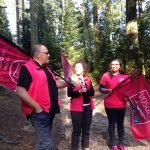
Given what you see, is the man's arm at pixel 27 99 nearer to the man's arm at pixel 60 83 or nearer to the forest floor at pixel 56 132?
the man's arm at pixel 60 83

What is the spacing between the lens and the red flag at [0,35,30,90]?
591 centimetres

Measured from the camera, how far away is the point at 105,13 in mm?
45375

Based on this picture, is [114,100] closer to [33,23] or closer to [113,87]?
[113,87]

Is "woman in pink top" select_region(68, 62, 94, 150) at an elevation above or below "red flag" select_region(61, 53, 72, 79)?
below

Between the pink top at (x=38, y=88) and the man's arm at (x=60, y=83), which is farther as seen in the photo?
the man's arm at (x=60, y=83)

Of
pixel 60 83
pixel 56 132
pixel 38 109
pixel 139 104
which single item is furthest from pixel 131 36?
pixel 38 109

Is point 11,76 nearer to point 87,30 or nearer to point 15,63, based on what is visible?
point 15,63

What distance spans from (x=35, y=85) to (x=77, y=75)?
1.77 m

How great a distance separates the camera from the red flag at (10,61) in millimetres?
5905

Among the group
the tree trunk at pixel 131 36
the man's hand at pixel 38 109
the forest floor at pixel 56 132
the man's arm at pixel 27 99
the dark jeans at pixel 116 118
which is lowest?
the forest floor at pixel 56 132

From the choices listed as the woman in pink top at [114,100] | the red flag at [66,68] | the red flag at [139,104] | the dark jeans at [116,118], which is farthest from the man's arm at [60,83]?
the red flag at [139,104]

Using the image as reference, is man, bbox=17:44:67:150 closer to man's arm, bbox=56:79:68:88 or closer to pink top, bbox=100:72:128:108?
man's arm, bbox=56:79:68:88

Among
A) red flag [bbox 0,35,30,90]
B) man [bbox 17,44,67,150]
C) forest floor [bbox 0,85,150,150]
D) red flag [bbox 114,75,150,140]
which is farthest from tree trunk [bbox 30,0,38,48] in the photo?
man [bbox 17,44,67,150]

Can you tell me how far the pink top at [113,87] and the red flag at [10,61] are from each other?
6.76ft
